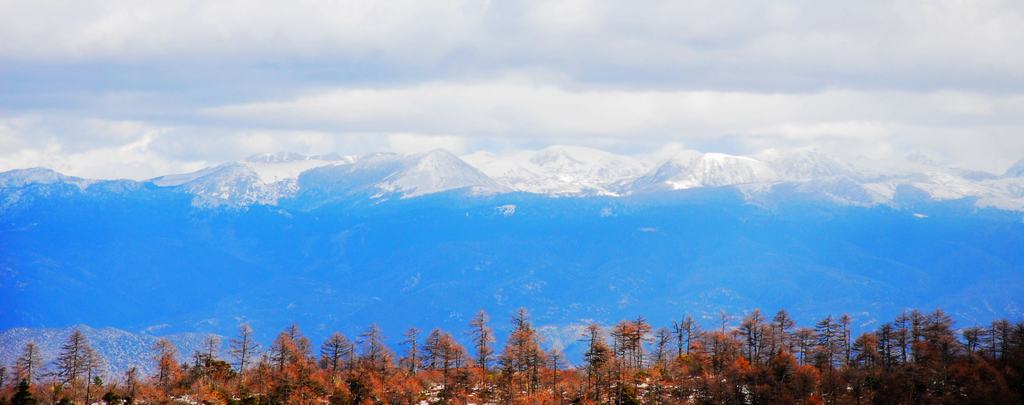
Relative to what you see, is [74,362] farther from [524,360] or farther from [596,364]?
[596,364]

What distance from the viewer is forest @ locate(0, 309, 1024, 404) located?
151750 mm

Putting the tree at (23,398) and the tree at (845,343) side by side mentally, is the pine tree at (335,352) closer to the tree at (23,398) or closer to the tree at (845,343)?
the tree at (23,398)

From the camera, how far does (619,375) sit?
161 metres

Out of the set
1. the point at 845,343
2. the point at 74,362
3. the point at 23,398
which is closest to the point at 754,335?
the point at 845,343

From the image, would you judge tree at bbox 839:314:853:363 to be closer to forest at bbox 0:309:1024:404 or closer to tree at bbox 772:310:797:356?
forest at bbox 0:309:1024:404

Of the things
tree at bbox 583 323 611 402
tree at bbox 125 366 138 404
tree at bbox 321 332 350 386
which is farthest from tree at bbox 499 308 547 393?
tree at bbox 125 366 138 404

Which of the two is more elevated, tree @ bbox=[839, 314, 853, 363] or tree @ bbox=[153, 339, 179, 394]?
tree @ bbox=[839, 314, 853, 363]

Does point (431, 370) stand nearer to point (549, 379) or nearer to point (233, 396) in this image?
point (549, 379)

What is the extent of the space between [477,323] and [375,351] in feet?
78.6

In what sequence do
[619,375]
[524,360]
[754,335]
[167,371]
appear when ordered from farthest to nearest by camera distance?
1. [754,335]
2. [167,371]
3. [524,360]
4. [619,375]

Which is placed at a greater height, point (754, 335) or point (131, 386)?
point (754, 335)

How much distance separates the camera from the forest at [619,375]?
498 ft

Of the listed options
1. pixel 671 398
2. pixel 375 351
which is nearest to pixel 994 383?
pixel 671 398

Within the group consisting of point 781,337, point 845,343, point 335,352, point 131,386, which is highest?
point 781,337
